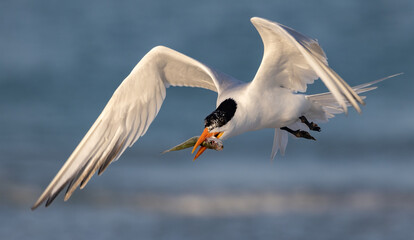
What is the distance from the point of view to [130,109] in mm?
5758

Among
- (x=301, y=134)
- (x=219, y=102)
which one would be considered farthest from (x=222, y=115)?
(x=301, y=134)

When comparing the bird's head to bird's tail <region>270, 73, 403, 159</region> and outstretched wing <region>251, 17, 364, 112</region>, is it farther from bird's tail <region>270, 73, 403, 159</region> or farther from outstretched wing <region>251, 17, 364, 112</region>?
bird's tail <region>270, 73, 403, 159</region>

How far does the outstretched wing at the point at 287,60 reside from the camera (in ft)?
14.0

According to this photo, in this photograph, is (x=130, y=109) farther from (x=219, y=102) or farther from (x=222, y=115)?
(x=222, y=115)

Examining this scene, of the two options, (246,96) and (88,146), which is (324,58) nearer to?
(246,96)

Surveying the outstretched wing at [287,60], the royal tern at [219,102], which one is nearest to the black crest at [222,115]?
the royal tern at [219,102]

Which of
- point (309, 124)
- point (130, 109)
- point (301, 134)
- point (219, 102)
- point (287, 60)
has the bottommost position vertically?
point (301, 134)

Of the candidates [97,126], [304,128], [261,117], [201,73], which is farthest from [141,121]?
[304,128]

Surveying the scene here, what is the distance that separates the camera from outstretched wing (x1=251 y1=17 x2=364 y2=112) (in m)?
4.27

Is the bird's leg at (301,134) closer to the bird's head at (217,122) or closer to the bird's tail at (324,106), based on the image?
the bird's tail at (324,106)

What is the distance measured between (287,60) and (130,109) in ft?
5.23

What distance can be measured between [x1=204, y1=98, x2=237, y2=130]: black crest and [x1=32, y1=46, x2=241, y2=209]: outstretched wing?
1.08 feet

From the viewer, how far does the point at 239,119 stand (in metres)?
5.16

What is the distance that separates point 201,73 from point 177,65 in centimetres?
33
